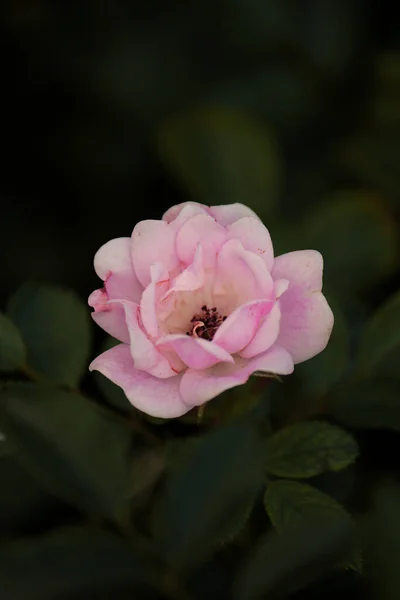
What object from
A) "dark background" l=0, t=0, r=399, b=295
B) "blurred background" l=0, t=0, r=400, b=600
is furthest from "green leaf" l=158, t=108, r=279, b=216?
"dark background" l=0, t=0, r=399, b=295

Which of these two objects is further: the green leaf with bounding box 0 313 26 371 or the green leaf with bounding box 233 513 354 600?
the green leaf with bounding box 0 313 26 371

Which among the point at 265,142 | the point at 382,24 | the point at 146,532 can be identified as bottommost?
the point at 146,532

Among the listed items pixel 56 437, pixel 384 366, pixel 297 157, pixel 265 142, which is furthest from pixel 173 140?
pixel 56 437

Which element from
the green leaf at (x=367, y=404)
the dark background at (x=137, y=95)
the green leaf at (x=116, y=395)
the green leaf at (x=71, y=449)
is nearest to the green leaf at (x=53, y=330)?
the green leaf at (x=116, y=395)

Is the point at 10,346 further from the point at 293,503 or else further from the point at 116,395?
the point at 293,503

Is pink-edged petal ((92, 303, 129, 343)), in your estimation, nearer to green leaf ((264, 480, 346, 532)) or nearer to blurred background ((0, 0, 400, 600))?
green leaf ((264, 480, 346, 532))

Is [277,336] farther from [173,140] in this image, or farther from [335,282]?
[173,140]
